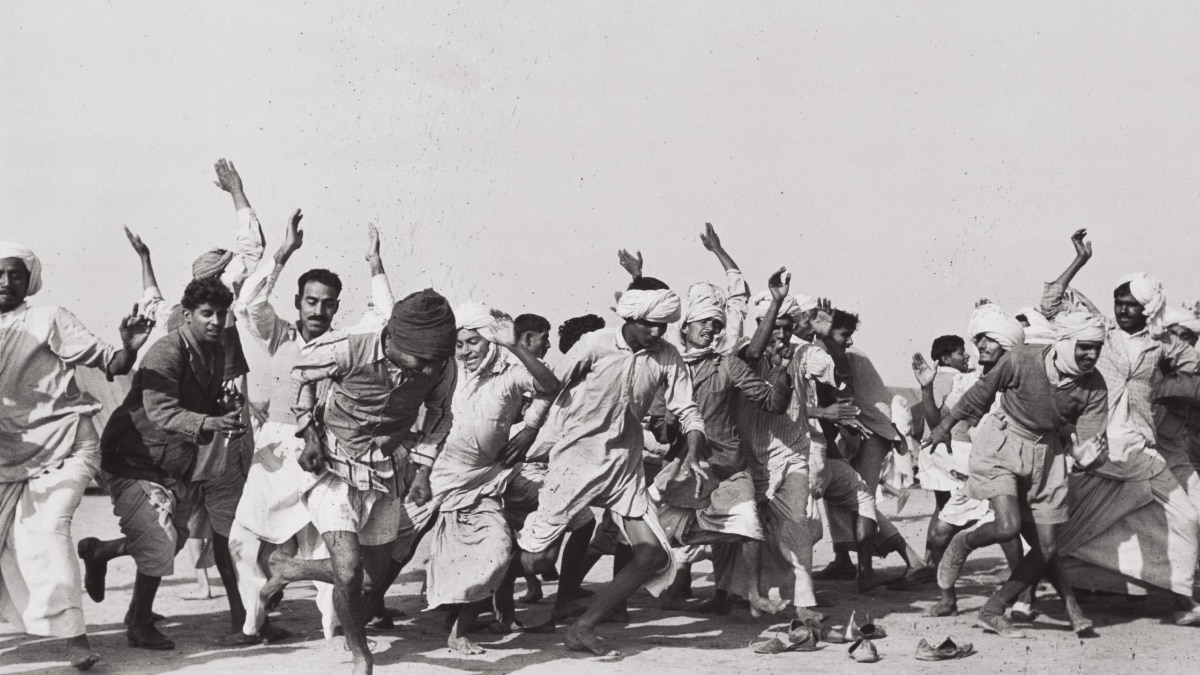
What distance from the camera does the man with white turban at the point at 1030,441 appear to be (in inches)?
345

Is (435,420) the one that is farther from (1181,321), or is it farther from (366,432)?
(1181,321)

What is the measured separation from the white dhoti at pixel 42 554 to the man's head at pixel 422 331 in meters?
2.02

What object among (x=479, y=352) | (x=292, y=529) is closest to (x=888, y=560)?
(x=479, y=352)

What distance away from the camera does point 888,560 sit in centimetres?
1202

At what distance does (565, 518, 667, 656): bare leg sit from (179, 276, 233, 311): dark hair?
273cm

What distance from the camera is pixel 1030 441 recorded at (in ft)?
29.0

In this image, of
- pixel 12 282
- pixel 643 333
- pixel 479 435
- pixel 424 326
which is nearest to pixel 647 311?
pixel 643 333

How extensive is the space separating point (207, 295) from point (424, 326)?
5.23 feet

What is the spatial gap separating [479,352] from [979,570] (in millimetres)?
5208

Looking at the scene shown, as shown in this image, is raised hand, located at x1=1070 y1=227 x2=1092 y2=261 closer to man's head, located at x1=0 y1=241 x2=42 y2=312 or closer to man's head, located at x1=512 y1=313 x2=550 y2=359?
man's head, located at x1=512 y1=313 x2=550 y2=359

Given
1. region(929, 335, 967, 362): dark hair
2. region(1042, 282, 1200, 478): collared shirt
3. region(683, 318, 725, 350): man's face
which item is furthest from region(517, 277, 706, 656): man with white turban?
region(929, 335, 967, 362): dark hair

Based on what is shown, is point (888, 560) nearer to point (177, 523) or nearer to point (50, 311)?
point (177, 523)

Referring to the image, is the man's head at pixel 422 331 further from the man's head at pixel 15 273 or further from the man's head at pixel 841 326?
the man's head at pixel 841 326

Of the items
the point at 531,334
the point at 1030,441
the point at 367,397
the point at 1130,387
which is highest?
the point at 531,334
